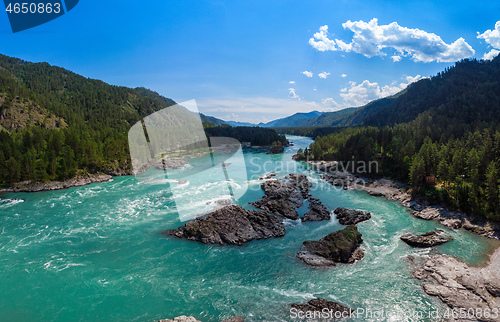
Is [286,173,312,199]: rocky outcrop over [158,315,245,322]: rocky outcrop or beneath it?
over

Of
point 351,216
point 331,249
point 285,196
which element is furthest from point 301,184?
point 331,249

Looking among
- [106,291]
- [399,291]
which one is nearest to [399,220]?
[399,291]

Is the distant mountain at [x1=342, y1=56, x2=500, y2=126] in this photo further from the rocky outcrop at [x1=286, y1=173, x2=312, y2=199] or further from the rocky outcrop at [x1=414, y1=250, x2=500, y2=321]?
the rocky outcrop at [x1=414, y1=250, x2=500, y2=321]

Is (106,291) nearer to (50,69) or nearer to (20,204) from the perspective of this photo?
(20,204)

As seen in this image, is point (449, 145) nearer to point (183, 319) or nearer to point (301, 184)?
point (301, 184)

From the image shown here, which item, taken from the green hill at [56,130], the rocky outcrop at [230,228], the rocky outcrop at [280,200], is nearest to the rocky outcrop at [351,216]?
the rocky outcrop at [280,200]

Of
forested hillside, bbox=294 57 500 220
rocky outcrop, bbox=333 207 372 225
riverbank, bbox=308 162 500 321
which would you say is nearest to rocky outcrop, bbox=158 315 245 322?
→ riverbank, bbox=308 162 500 321

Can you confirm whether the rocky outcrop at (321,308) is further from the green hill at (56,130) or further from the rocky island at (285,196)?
the green hill at (56,130)
